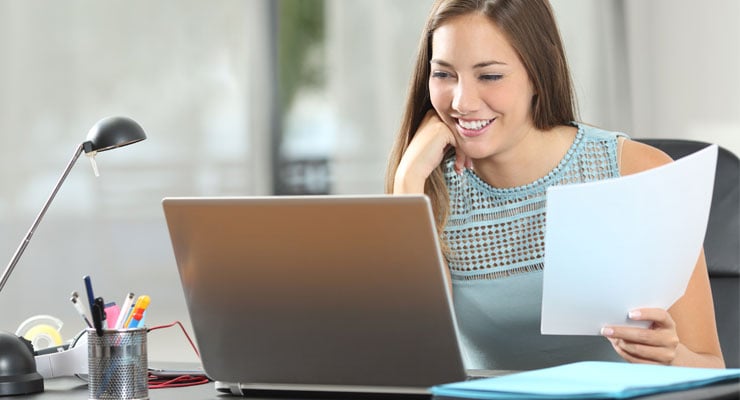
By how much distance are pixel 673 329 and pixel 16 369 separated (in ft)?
2.65

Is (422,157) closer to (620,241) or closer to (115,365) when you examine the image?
(620,241)

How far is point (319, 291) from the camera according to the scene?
1.11 metres

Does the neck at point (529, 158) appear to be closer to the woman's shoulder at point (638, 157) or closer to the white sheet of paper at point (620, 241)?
the woman's shoulder at point (638, 157)

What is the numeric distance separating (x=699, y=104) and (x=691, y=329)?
2.17m

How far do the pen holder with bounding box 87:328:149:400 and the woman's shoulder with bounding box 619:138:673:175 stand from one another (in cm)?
92

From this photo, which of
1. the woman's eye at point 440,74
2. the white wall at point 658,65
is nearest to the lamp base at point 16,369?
the woman's eye at point 440,74

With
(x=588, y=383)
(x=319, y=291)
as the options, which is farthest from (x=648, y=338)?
(x=319, y=291)

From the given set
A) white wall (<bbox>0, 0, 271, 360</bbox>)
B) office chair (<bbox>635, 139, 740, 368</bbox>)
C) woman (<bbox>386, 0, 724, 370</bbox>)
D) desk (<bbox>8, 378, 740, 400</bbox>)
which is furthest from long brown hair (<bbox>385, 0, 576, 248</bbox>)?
white wall (<bbox>0, 0, 271, 360</bbox>)

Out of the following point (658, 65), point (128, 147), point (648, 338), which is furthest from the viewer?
point (658, 65)

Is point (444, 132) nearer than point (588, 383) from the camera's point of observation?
No

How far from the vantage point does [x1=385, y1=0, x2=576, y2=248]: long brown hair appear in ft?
5.46

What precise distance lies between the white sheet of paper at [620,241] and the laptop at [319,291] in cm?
17

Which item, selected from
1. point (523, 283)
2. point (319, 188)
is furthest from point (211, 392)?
point (319, 188)

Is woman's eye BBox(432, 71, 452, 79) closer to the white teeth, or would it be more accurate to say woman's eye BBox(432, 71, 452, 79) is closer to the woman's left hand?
the white teeth
